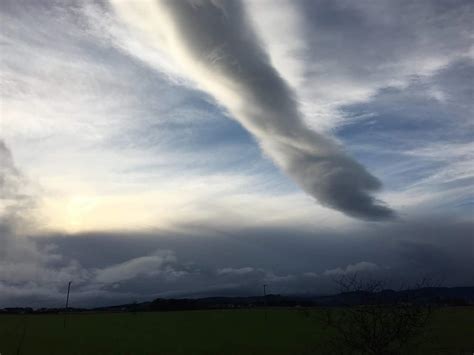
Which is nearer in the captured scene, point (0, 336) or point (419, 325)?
point (419, 325)

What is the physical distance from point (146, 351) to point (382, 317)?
4180 centimetres

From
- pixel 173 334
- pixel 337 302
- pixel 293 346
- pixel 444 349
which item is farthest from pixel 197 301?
pixel 337 302

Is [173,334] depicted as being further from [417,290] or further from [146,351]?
[417,290]

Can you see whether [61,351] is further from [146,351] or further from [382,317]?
[382,317]

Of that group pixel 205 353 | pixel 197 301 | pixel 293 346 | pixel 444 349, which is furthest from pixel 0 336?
pixel 197 301

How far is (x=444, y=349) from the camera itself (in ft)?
152

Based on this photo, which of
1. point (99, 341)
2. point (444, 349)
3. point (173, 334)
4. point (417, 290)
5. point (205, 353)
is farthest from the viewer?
point (173, 334)

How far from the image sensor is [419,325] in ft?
65.5

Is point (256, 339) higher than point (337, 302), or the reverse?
point (337, 302)

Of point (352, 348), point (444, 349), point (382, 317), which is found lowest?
point (444, 349)

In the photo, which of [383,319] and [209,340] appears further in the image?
[209,340]

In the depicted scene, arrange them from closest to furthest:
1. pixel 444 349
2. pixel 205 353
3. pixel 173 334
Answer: pixel 444 349 < pixel 205 353 < pixel 173 334

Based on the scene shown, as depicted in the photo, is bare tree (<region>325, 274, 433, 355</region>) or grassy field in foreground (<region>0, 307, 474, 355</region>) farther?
grassy field in foreground (<region>0, 307, 474, 355</region>)

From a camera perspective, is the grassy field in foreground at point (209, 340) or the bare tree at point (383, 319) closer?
the bare tree at point (383, 319)
